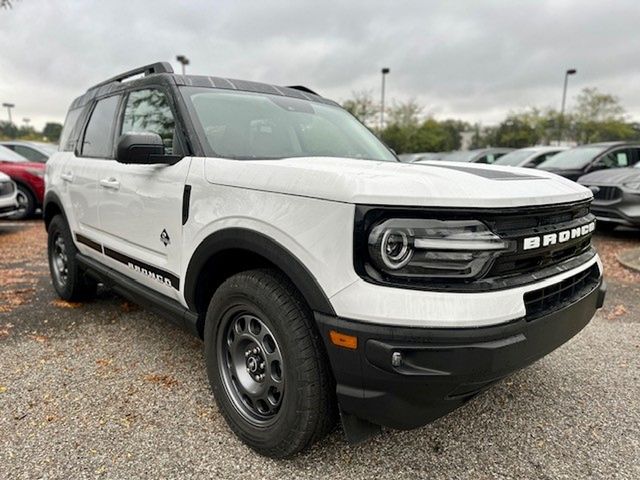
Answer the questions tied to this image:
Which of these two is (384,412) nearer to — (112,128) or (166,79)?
(166,79)

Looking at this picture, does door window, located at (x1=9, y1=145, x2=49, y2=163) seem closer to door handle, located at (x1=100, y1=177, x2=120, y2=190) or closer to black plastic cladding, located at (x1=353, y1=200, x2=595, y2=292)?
door handle, located at (x1=100, y1=177, x2=120, y2=190)

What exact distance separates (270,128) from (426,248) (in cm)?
160

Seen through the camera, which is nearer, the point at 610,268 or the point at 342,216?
the point at 342,216

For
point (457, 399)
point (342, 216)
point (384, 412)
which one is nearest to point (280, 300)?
point (342, 216)

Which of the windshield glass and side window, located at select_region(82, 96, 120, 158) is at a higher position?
side window, located at select_region(82, 96, 120, 158)

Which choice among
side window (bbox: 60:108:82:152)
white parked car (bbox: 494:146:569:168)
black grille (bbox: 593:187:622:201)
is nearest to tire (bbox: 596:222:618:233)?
black grille (bbox: 593:187:622:201)

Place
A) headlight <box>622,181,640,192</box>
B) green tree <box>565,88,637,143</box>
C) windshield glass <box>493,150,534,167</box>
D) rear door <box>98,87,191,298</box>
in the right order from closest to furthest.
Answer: rear door <box>98,87,191,298</box>, headlight <box>622,181,640,192</box>, windshield glass <box>493,150,534,167</box>, green tree <box>565,88,637,143</box>

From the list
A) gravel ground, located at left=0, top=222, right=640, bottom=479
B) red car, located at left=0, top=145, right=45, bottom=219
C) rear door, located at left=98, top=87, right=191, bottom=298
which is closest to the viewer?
gravel ground, located at left=0, top=222, right=640, bottom=479

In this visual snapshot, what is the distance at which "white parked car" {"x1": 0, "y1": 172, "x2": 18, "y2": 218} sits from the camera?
806 cm

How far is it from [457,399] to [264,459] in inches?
38.8

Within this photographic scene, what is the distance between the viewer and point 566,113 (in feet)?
122

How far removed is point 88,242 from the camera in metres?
3.79

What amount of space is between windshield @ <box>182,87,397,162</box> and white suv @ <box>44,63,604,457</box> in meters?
0.01

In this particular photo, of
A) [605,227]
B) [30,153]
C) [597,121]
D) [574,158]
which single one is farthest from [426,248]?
[597,121]
